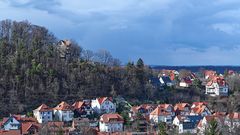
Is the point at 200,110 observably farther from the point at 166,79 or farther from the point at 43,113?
the point at 166,79

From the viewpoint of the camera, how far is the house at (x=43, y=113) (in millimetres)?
40219

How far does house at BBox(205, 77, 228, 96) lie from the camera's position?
53.6 meters

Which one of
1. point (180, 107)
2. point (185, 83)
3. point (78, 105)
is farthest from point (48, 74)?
point (185, 83)

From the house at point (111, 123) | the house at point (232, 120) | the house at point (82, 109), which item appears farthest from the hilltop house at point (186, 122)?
the house at point (82, 109)

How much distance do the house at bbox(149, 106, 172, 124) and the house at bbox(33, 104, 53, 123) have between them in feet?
26.3

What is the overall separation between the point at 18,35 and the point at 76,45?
6.20 m

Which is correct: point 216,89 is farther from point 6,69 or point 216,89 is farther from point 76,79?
point 6,69

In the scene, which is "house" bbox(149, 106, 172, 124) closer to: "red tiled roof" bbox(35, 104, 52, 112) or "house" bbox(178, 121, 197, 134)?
"house" bbox(178, 121, 197, 134)

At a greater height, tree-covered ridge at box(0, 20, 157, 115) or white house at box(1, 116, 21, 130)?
tree-covered ridge at box(0, 20, 157, 115)

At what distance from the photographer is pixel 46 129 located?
105ft

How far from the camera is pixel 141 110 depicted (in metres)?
43.4

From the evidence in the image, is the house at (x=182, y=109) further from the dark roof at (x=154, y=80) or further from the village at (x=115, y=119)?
the dark roof at (x=154, y=80)

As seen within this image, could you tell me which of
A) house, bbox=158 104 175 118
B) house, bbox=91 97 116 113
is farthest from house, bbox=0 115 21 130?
house, bbox=158 104 175 118

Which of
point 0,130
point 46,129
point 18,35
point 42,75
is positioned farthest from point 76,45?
point 46,129
